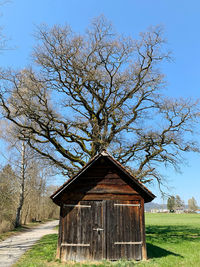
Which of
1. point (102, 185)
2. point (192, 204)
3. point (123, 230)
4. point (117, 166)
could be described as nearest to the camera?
point (123, 230)

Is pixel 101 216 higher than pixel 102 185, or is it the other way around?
pixel 102 185

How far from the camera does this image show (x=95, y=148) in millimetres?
16641

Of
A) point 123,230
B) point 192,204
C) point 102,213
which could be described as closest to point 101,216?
point 102,213

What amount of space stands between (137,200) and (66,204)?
343 centimetres

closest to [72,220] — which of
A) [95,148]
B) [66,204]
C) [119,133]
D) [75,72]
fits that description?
[66,204]

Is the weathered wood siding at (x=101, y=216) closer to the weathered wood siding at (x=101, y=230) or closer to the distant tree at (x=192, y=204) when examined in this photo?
the weathered wood siding at (x=101, y=230)

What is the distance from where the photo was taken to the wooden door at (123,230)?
989 centimetres

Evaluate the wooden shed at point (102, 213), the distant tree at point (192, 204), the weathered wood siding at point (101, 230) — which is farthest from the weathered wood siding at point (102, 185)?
the distant tree at point (192, 204)

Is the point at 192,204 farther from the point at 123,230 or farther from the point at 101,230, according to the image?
the point at 101,230

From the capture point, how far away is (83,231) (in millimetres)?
10047

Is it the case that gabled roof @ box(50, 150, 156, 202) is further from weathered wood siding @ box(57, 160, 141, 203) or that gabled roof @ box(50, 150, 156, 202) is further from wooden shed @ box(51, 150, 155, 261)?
weathered wood siding @ box(57, 160, 141, 203)

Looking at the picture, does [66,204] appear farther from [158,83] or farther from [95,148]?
[158,83]

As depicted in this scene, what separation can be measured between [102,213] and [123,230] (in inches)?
48.7

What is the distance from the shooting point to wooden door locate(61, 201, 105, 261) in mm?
9773
